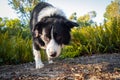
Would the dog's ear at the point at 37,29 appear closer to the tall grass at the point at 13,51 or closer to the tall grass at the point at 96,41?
the tall grass at the point at 13,51

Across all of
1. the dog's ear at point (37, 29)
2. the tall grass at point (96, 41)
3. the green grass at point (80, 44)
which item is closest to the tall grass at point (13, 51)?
the green grass at point (80, 44)

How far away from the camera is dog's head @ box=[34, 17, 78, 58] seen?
5.27 metres

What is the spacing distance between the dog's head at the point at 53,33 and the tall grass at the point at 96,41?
3.26 m

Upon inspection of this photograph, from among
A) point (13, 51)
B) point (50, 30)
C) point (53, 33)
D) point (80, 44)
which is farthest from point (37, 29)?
point (80, 44)

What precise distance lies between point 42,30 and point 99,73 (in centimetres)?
140

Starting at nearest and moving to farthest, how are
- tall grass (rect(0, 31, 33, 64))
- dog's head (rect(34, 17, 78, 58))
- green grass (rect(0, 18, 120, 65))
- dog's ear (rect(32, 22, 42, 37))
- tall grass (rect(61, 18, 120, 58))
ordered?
1. dog's head (rect(34, 17, 78, 58))
2. dog's ear (rect(32, 22, 42, 37))
3. tall grass (rect(0, 31, 33, 64))
4. green grass (rect(0, 18, 120, 65))
5. tall grass (rect(61, 18, 120, 58))

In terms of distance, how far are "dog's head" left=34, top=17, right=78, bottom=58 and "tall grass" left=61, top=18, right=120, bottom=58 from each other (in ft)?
10.7

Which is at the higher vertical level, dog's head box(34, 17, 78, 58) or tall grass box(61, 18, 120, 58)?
dog's head box(34, 17, 78, 58)

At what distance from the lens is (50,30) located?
213 inches

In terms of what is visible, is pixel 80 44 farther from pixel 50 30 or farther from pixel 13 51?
pixel 50 30

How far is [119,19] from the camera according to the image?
9969mm

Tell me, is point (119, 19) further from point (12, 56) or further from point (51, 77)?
point (51, 77)

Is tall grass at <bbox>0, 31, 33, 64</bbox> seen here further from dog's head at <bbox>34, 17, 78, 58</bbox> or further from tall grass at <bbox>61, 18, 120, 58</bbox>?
dog's head at <bbox>34, 17, 78, 58</bbox>

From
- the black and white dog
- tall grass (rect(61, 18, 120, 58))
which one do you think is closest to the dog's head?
the black and white dog
